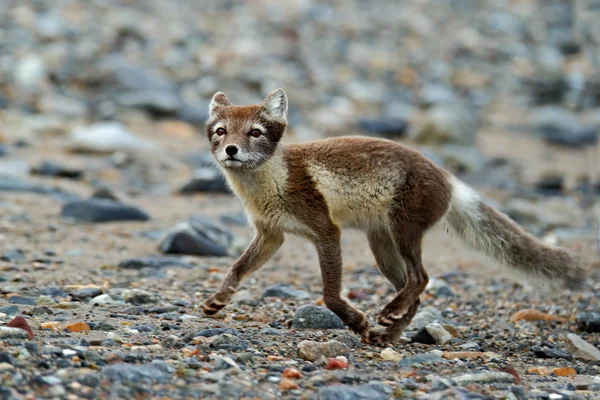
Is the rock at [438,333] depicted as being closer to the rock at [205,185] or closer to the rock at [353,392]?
the rock at [353,392]

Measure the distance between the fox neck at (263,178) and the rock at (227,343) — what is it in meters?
1.24

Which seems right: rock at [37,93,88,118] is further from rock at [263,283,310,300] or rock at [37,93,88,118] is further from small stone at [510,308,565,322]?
small stone at [510,308,565,322]

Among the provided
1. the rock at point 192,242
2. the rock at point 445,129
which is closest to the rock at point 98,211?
the rock at point 192,242

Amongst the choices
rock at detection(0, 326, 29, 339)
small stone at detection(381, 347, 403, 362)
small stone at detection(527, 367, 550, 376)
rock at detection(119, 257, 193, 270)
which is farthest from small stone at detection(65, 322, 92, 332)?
small stone at detection(527, 367, 550, 376)

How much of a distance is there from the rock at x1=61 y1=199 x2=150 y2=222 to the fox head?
3497 millimetres

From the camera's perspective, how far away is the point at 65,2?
2080cm

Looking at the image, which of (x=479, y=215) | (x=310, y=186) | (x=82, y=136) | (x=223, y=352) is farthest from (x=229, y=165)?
(x=82, y=136)

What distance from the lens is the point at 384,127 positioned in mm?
16328

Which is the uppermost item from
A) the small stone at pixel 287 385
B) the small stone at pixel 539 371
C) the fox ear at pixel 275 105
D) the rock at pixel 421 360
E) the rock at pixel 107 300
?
the fox ear at pixel 275 105

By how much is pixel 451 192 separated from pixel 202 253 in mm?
3109

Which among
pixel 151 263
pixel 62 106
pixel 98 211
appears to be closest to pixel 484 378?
pixel 151 263

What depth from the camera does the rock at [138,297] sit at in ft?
20.7

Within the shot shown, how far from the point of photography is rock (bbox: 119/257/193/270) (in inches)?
303

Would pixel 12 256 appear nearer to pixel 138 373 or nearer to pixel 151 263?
pixel 151 263
